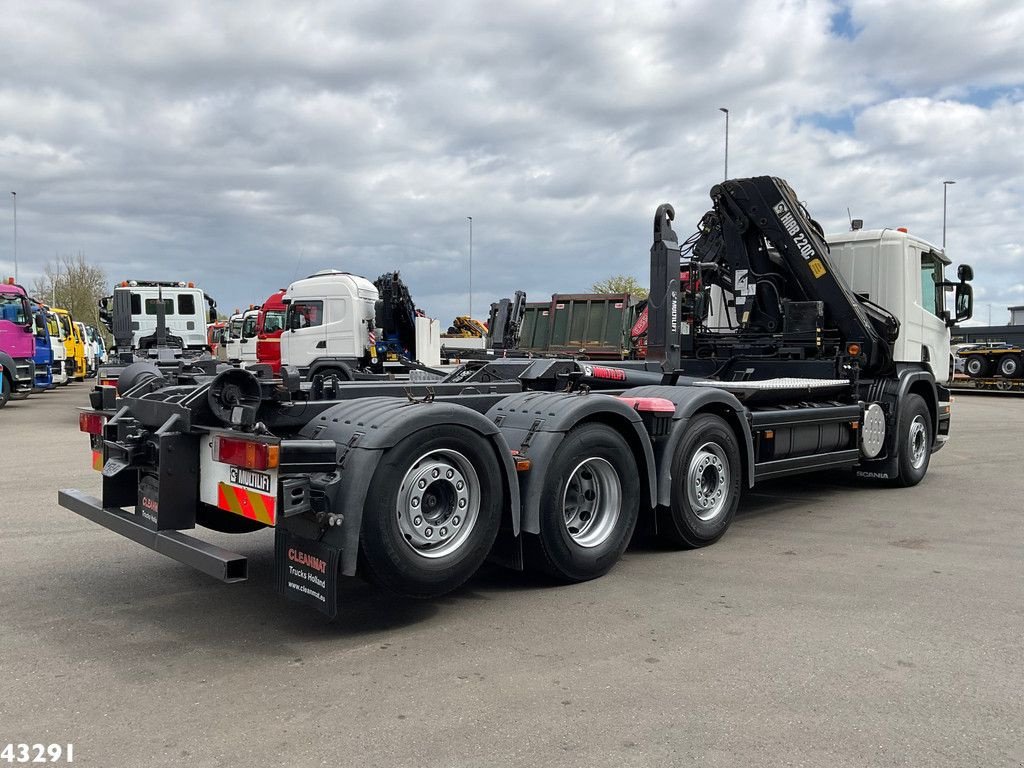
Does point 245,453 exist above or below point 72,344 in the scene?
below

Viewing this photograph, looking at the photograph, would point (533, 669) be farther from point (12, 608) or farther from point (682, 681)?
point (12, 608)

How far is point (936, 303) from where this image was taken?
412 inches

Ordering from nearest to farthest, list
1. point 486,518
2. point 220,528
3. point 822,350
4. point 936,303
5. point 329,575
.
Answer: point 329,575
point 486,518
point 220,528
point 822,350
point 936,303

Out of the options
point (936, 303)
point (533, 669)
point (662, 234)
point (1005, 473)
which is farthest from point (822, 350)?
point (533, 669)

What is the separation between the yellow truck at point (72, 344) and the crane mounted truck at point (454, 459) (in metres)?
26.3

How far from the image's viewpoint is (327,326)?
17.7 metres

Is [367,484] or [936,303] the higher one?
[936,303]

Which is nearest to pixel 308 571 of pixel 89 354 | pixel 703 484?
pixel 703 484

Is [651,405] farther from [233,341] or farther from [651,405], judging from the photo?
[233,341]

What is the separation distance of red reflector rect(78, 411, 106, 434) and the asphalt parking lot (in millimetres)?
1016

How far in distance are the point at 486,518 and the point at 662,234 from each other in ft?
13.6

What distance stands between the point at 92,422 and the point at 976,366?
31113 mm

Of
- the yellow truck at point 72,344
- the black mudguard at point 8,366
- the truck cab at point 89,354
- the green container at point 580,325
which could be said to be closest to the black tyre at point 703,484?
the green container at point 580,325

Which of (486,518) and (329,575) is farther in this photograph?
(486,518)
